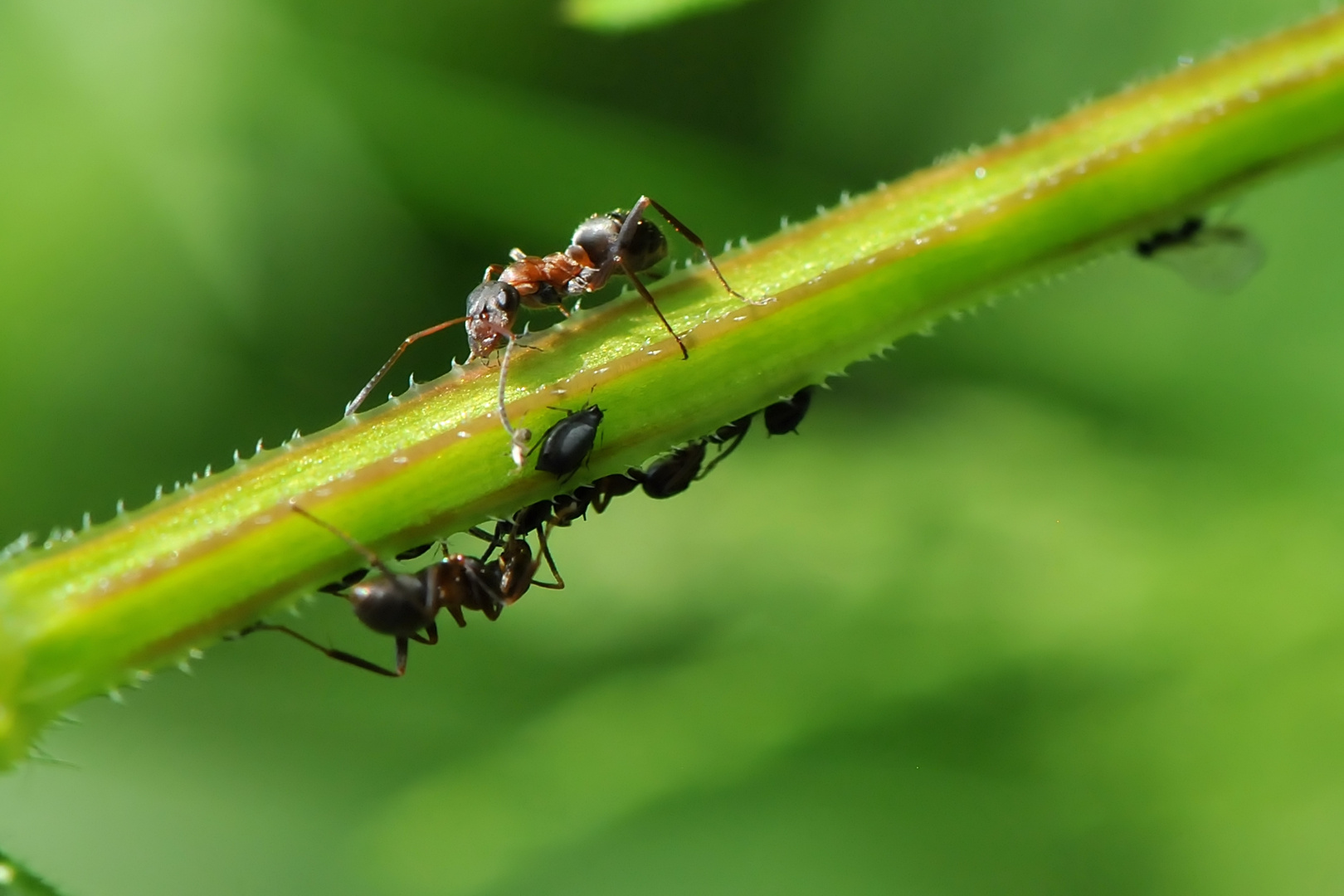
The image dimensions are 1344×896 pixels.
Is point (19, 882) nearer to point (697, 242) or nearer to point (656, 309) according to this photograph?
point (656, 309)

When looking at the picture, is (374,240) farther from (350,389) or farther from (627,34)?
(627,34)

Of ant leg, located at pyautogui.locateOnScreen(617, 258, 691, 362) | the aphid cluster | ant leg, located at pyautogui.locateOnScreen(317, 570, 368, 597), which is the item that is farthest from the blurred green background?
ant leg, located at pyautogui.locateOnScreen(617, 258, 691, 362)

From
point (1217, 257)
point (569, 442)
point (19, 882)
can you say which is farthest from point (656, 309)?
point (1217, 257)

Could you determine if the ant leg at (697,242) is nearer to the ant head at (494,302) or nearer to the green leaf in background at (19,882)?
the ant head at (494,302)

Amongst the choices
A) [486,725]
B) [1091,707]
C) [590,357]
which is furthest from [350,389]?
[1091,707]

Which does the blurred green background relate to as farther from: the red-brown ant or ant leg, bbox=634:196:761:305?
the red-brown ant

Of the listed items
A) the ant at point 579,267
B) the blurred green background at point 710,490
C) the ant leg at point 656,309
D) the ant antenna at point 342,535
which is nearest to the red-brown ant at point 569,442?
the ant leg at point 656,309

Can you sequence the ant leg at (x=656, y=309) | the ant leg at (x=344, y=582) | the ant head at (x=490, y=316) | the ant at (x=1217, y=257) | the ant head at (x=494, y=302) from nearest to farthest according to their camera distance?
the ant leg at (x=344, y=582)
the ant leg at (x=656, y=309)
the ant head at (x=490, y=316)
the ant head at (x=494, y=302)
the ant at (x=1217, y=257)
